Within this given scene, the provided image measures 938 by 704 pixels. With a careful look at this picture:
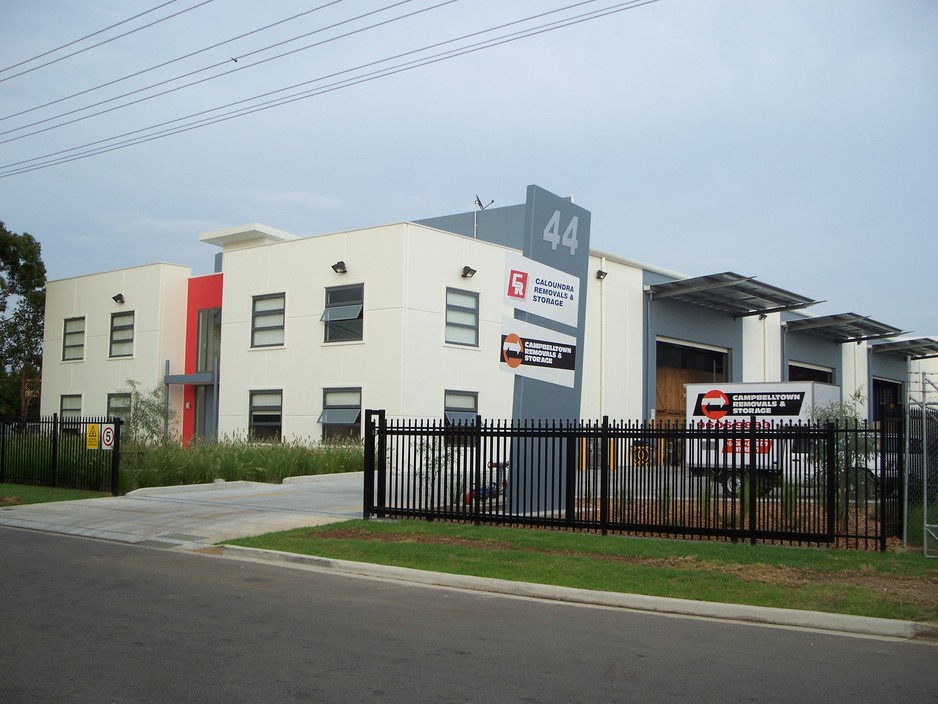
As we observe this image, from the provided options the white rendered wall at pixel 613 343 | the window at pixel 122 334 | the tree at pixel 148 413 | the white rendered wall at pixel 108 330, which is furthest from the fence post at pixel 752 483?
the window at pixel 122 334

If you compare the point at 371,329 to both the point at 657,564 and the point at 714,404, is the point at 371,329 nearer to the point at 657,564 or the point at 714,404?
the point at 714,404

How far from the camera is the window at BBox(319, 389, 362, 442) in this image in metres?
31.8

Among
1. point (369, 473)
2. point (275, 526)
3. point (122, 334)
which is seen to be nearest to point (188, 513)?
point (275, 526)

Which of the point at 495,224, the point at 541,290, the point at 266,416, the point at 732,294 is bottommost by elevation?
the point at 266,416

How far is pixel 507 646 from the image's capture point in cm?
816

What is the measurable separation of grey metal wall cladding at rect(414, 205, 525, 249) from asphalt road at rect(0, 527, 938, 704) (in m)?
27.0

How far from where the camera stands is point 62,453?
23297 mm

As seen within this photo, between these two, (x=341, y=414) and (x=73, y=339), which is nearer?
(x=341, y=414)

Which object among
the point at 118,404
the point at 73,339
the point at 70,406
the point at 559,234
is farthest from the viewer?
the point at 73,339

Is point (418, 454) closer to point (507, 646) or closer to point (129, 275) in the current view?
point (507, 646)

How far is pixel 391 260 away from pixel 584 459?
17.4m

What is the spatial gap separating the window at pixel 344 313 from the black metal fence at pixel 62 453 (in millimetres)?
10370

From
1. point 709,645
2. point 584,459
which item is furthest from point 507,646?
point 584,459

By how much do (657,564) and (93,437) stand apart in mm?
14869
